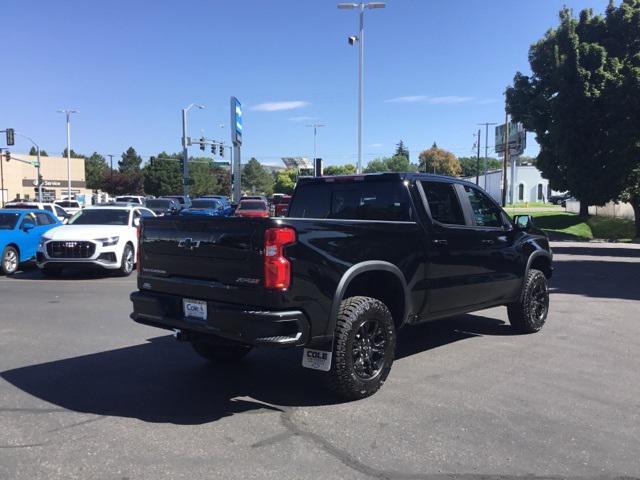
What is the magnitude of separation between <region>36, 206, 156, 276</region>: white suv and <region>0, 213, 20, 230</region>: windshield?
1.58 m

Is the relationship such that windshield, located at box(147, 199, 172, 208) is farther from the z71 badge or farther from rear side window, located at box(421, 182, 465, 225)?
the z71 badge

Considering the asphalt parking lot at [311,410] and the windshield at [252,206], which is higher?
the windshield at [252,206]

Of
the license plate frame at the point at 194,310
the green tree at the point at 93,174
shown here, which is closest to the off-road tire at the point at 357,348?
the license plate frame at the point at 194,310

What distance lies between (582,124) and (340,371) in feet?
78.4

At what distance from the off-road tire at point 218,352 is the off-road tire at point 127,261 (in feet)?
25.8

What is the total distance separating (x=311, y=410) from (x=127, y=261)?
992 cm

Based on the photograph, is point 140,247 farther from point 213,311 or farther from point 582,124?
point 582,124

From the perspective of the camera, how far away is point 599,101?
2469cm

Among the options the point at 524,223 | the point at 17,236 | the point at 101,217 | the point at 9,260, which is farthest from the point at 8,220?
the point at 524,223

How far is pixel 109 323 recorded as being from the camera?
802cm

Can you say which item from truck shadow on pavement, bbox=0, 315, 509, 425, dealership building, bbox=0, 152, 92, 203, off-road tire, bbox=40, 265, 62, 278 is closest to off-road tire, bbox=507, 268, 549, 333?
truck shadow on pavement, bbox=0, 315, 509, 425

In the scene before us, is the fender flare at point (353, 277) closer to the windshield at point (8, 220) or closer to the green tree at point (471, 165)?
the windshield at point (8, 220)

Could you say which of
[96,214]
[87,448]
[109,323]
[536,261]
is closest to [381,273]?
[87,448]

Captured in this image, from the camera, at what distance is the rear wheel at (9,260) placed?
1337 cm
